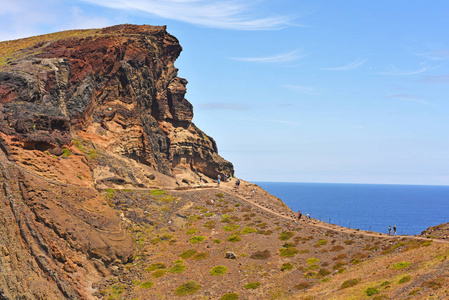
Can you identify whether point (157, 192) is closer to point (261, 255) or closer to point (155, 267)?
point (155, 267)

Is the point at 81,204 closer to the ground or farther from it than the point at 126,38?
closer to the ground

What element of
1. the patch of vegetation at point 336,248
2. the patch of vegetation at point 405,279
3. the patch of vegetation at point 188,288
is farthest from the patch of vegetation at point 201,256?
the patch of vegetation at point 405,279

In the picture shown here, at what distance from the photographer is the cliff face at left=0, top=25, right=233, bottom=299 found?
45.2 metres

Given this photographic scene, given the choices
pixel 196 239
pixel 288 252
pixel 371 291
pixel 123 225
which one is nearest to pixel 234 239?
pixel 196 239

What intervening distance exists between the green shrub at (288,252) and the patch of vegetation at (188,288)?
14175mm

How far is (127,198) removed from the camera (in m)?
66.8

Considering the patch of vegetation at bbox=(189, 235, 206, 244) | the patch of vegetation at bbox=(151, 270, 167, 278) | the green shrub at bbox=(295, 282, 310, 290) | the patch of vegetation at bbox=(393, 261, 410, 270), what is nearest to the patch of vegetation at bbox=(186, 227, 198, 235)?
the patch of vegetation at bbox=(189, 235, 206, 244)

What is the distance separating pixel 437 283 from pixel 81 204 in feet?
148

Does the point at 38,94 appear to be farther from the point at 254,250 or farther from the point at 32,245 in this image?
the point at 254,250

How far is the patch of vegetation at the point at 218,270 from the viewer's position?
172ft

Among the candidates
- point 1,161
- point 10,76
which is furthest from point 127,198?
point 10,76

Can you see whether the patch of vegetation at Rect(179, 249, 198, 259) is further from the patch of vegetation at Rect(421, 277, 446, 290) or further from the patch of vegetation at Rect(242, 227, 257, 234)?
the patch of vegetation at Rect(421, 277, 446, 290)

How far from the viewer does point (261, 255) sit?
56625 mm

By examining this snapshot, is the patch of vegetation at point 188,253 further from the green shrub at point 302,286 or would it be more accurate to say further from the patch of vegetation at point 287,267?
the green shrub at point 302,286
